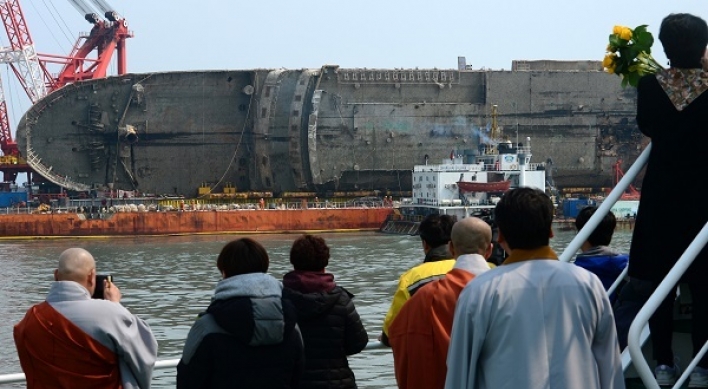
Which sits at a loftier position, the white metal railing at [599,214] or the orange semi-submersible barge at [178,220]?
the white metal railing at [599,214]

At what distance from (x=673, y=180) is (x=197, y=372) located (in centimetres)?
225

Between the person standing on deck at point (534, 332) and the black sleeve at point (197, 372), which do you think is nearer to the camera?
the person standing on deck at point (534, 332)

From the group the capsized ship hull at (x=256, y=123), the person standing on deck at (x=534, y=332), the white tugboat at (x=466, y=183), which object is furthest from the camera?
the capsized ship hull at (x=256, y=123)

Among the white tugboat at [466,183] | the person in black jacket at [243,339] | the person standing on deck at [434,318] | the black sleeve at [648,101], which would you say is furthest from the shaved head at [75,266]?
the white tugboat at [466,183]

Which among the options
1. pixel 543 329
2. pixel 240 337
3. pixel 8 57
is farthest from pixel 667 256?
pixel 8 57

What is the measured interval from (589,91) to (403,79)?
471 inches

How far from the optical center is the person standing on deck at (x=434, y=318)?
16.1 ft

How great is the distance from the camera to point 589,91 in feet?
233

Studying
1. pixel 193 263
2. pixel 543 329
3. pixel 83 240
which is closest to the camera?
pixel 543 329

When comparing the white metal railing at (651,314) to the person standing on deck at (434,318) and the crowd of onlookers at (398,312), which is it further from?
the person standing on deck at (434,318)

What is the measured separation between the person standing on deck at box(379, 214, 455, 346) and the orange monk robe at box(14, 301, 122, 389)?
1352 millimetres

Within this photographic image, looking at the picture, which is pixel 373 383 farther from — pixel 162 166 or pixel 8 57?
pixel 8 57

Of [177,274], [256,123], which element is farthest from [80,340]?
[256,123]

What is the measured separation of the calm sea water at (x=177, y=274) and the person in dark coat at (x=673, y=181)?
8073mm
